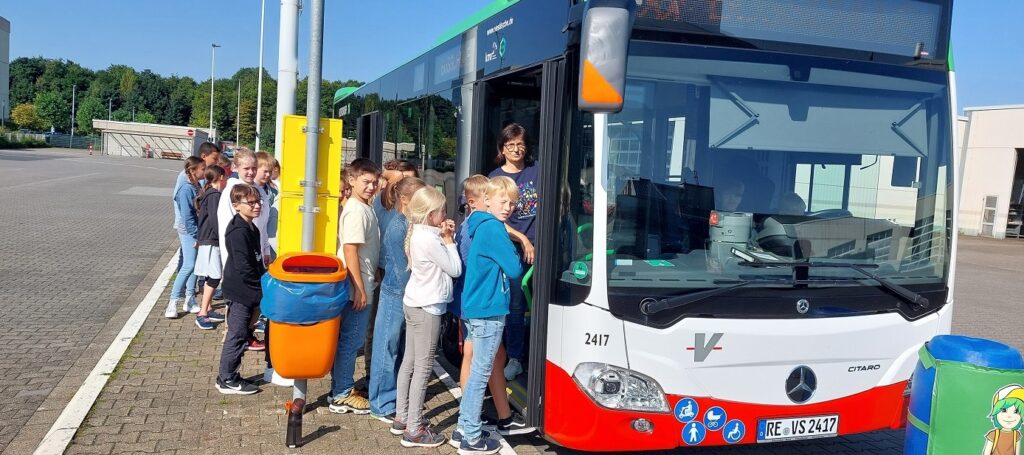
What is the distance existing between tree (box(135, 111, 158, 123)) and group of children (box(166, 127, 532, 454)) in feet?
429

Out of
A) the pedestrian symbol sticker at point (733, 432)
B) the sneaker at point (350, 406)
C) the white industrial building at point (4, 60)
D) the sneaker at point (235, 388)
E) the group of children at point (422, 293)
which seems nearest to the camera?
the pedestrian symbol sticker at point (733, 432)

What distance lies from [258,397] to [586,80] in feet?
11.5

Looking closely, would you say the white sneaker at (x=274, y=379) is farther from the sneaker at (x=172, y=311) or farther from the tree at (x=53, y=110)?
the tree at (x=53, y=110)

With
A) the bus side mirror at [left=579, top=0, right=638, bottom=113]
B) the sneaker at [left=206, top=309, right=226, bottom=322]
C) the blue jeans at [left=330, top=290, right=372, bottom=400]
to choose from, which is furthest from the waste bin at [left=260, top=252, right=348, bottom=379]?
the sneaker at [left=206, top=309, right=226, bottom=322]

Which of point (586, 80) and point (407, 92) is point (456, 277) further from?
point (407, 92)

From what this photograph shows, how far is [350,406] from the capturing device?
5.45 metres

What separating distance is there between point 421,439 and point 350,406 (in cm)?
82

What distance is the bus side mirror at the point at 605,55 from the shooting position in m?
3.48

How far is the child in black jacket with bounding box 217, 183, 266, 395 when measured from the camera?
18.2ft

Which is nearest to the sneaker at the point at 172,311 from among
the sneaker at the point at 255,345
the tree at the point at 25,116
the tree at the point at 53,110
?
the sneaker at the point at 255,345

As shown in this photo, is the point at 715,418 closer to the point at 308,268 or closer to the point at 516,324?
the point at 516,324

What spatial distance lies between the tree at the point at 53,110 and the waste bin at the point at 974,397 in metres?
126

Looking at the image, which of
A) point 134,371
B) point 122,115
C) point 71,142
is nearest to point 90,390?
point 134,371

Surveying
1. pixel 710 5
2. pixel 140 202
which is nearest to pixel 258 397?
pixel 710 5
